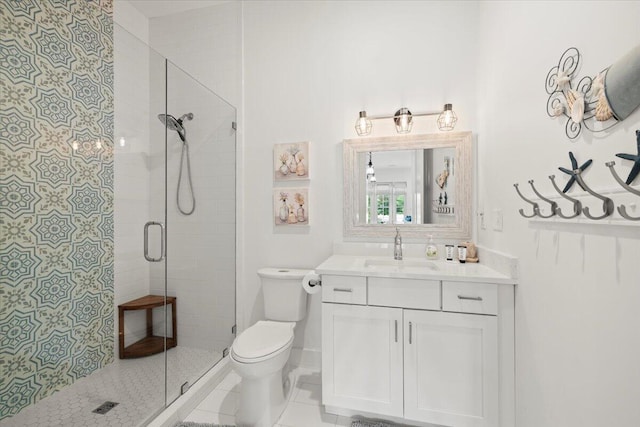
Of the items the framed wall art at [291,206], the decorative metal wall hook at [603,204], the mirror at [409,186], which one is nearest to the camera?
the decorative metal wall hook at [603,204]

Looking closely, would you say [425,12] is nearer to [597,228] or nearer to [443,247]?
[443,247]

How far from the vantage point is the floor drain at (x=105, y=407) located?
1563mm

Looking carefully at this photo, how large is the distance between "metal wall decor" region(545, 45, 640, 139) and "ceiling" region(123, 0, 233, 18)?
8.42ft

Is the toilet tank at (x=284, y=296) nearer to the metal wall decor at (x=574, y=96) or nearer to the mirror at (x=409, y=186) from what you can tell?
the mirror at (x=409, y=186)

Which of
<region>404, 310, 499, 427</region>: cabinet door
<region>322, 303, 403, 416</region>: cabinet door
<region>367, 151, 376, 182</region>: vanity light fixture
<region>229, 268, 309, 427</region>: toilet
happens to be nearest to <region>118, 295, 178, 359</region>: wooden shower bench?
<region>229, 268, 309, 427</region>: toilet

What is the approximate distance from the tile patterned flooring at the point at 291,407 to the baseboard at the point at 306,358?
0.11m

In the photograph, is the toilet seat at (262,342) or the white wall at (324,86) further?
the white wall at (324,86)

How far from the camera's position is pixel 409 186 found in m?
2.10

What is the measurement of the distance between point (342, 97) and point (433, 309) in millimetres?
1630

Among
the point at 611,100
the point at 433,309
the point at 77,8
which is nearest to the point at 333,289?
the point at 433,309

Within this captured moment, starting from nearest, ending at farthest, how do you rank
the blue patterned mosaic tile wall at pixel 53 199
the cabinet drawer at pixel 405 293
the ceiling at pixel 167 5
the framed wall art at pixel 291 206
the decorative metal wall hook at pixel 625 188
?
the decorative metal wall hook at pixel 625 188
the blue patterned mosaic tile wall at pixel 53 199
the cabinet drawer at pixel 405 293
the framed wall art at pixel 291 206
the ceiling at pixel 167 5

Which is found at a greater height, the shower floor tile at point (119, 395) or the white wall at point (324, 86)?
the white wall at point (324, 86)

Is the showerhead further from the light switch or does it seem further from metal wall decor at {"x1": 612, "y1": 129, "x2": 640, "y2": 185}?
metal wall decor at {"x1": 612, "y1": 129, "x2": 640, "y2": 185}

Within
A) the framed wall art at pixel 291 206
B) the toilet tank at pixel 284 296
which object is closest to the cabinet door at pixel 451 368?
the toilet tank at pixel 284 296
